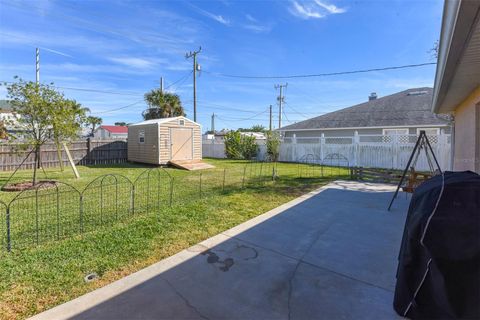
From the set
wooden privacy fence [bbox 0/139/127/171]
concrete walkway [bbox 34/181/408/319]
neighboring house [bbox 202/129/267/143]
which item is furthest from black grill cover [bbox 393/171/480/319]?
neighboring house [bbox 202/129/267/143]

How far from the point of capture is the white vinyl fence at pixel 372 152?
11.3 meters

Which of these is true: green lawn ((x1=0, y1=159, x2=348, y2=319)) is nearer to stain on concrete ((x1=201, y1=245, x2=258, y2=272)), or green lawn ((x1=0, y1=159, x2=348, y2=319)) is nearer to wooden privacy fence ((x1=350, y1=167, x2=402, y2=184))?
stain on concrete ((x1=201, y1=245, x2=258, y2=272))

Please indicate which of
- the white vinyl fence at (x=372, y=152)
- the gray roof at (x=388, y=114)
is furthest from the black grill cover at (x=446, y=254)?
the gray roof at (x=388, y=114)

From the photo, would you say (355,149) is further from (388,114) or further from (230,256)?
(230,256)

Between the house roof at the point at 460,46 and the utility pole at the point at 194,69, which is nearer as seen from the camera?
the house roof at the point at 460,46

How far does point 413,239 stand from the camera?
6.31ft

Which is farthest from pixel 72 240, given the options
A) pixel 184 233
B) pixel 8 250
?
pixel 184 233

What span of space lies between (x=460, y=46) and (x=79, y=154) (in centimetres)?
1606

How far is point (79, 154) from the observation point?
14.4m

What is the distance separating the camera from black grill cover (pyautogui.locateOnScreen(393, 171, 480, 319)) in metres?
1.76

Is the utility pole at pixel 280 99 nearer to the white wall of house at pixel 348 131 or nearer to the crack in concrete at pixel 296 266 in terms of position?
the white wall of house at pixel 348 131

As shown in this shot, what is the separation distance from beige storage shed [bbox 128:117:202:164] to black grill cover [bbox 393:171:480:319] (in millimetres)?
12652

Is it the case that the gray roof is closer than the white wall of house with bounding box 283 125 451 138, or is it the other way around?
the white wall of house with bounding box 283 125 451 138

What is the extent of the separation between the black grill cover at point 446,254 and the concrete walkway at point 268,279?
42cm
